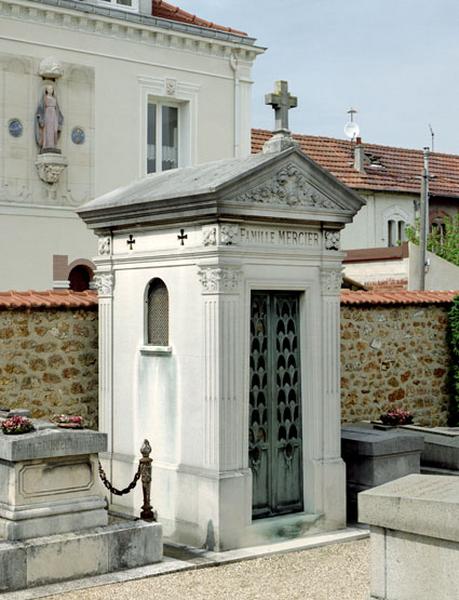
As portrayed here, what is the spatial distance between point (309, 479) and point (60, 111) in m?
12.3

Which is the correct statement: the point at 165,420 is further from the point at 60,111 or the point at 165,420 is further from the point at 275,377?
the point at 60,111

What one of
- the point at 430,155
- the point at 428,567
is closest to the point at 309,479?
the point at 428,567

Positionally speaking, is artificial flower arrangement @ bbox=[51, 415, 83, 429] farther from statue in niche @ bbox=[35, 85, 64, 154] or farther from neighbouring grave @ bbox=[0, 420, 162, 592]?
statue in niche @ bbox=[35, 85, 64, 154]

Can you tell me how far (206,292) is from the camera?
859 centimetres

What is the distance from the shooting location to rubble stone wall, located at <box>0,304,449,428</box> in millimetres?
10148

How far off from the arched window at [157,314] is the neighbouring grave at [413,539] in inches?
146

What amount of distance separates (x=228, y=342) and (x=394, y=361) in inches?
222

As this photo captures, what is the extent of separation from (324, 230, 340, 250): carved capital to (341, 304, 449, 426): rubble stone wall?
3.66 meters

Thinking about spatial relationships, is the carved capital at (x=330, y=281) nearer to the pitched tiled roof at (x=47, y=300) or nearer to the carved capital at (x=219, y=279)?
the carved capital at (x=219, y=279)

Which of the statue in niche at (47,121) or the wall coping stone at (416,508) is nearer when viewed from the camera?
the wall coping stone at (416,508)

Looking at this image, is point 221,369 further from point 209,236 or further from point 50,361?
point 50,361

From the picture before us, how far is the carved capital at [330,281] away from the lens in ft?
30.6

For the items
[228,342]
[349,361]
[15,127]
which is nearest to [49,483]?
[228,342]

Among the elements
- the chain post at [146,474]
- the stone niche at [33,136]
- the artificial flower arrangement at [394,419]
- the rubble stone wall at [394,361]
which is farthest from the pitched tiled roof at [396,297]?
the stone niche at [33,136]
